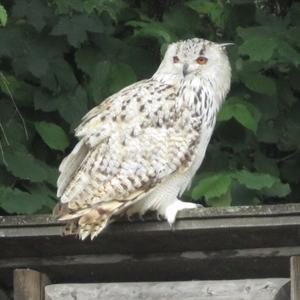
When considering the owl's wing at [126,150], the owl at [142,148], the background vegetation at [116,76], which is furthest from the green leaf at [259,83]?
the owl's wing at [126,150]

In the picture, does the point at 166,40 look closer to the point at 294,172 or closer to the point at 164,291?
the point at 294,172

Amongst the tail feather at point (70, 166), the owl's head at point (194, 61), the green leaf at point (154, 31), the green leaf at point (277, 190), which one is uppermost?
the owl's head at point (194, 61)

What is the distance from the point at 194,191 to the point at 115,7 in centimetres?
143

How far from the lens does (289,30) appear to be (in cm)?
786

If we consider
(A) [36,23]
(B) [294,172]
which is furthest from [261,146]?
(A) [36,23]

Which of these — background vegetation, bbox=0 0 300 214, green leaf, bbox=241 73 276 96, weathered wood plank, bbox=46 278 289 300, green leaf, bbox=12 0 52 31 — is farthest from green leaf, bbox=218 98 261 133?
weathered wood plank, bbox=46 278 289 300

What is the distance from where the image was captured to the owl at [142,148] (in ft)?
20.3

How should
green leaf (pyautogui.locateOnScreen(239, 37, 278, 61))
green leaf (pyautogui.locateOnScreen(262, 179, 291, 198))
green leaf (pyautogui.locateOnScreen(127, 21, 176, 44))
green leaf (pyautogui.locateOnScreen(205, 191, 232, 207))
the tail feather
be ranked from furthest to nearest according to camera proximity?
green leaf (pyautogui.locateOnScreen(127, 21, 176, 44)), green leaf (pyautogui.locateOnScreen(239, 37, 278, 61)), green leaf (pyautogui.locateOnScreen(262, 179, 291, 198)), green leaf (pyautogui.locateOnScreen(205, 191, 232, 207)), the tail feather

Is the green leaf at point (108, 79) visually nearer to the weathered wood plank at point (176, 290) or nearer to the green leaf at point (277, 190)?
the green leaf at point (277, 190)

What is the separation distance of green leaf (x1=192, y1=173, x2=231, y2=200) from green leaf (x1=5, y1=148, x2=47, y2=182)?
0.74 metres

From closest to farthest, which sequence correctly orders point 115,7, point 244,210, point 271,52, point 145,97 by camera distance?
point 244,210
point 145,97
point 271,52
point 115,7

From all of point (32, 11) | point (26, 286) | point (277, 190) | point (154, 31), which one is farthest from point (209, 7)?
point (26, 286)

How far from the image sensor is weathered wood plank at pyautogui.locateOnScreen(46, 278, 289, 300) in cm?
579

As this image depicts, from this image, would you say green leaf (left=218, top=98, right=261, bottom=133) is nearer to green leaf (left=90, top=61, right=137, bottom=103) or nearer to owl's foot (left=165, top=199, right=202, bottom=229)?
green leaf (left=90, top=61, right=137, bottom=103)
